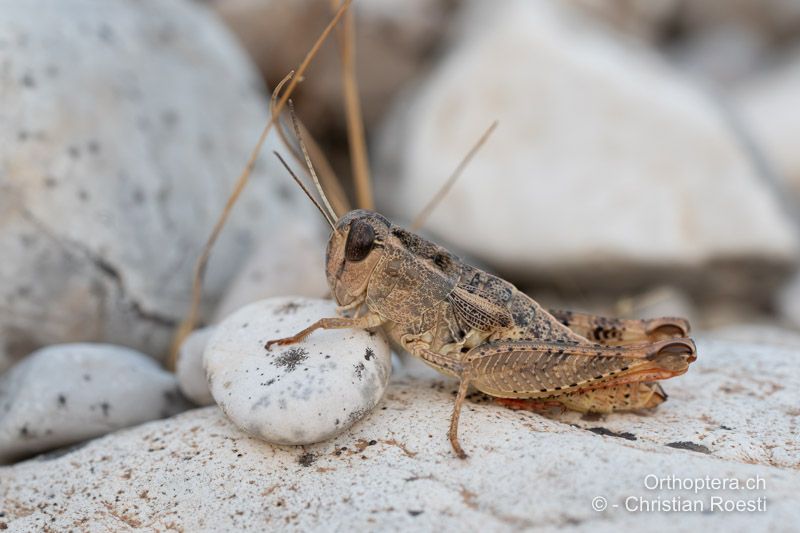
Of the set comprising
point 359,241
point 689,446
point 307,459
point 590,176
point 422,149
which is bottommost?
point 307,459

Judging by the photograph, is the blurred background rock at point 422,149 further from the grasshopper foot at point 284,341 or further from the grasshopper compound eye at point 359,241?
the grasshopper compound eye at point 359,241

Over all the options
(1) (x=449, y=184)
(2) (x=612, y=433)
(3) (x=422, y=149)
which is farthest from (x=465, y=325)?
(3) (x=422, y=149)

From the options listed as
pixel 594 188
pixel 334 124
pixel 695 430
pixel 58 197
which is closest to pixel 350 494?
pixel 695 430

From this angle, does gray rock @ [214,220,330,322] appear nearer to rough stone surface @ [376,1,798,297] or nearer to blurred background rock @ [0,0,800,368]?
blurred background rock @ [0,0,800,368]

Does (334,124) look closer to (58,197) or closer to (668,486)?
(58,197)

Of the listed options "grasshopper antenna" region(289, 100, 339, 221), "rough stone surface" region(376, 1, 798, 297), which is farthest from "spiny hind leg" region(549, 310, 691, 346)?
"rough stone surface" region(376, 1, 798, 297)

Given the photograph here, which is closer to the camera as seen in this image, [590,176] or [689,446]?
[689,446]

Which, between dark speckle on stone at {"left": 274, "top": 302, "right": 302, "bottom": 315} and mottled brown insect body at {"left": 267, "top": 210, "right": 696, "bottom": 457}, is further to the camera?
dark speckle on stone at {"left": 274, "top": 302, "right": 302, "bottom": 315}

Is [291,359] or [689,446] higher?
[689,446]

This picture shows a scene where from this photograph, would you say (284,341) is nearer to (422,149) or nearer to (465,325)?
(465,325)
